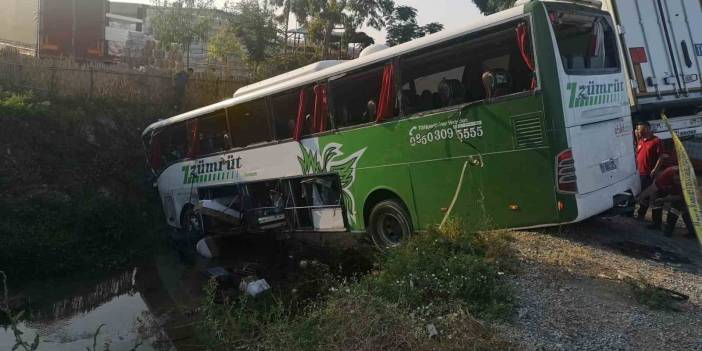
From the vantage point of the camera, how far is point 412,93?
270 inches

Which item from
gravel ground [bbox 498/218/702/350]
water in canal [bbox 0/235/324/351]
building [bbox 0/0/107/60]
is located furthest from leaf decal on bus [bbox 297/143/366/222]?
building [bbox 0/0/107/60]

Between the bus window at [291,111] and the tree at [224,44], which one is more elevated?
the tree at [224,44]

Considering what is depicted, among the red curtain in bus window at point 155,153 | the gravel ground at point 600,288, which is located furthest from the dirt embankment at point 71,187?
the gravel ground at point 600,288

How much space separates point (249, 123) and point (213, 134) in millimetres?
1355

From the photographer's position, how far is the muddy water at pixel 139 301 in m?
6.21

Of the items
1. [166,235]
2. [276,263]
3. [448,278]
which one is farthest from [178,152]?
[448,278]

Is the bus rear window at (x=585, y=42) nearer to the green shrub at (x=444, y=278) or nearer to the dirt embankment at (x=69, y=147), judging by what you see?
the green shrub at (x=444, y=278)

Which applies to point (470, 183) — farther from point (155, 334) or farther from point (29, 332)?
point (29, 332)

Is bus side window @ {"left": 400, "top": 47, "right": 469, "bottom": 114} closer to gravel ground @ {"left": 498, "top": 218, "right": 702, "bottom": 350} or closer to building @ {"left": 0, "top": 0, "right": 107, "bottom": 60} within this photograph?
gravel ground @ {"left": 498, "top": 218, "right": 702, "bottom": 350}

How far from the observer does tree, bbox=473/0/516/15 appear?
→ 22.7 m

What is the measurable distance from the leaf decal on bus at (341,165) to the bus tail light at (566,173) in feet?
8.79

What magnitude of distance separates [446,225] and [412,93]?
1.80m

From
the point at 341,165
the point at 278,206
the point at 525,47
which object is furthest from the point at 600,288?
the point at 278,206

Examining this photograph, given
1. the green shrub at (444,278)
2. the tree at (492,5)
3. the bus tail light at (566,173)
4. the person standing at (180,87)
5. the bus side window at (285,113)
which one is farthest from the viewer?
the tree at (492,5)
